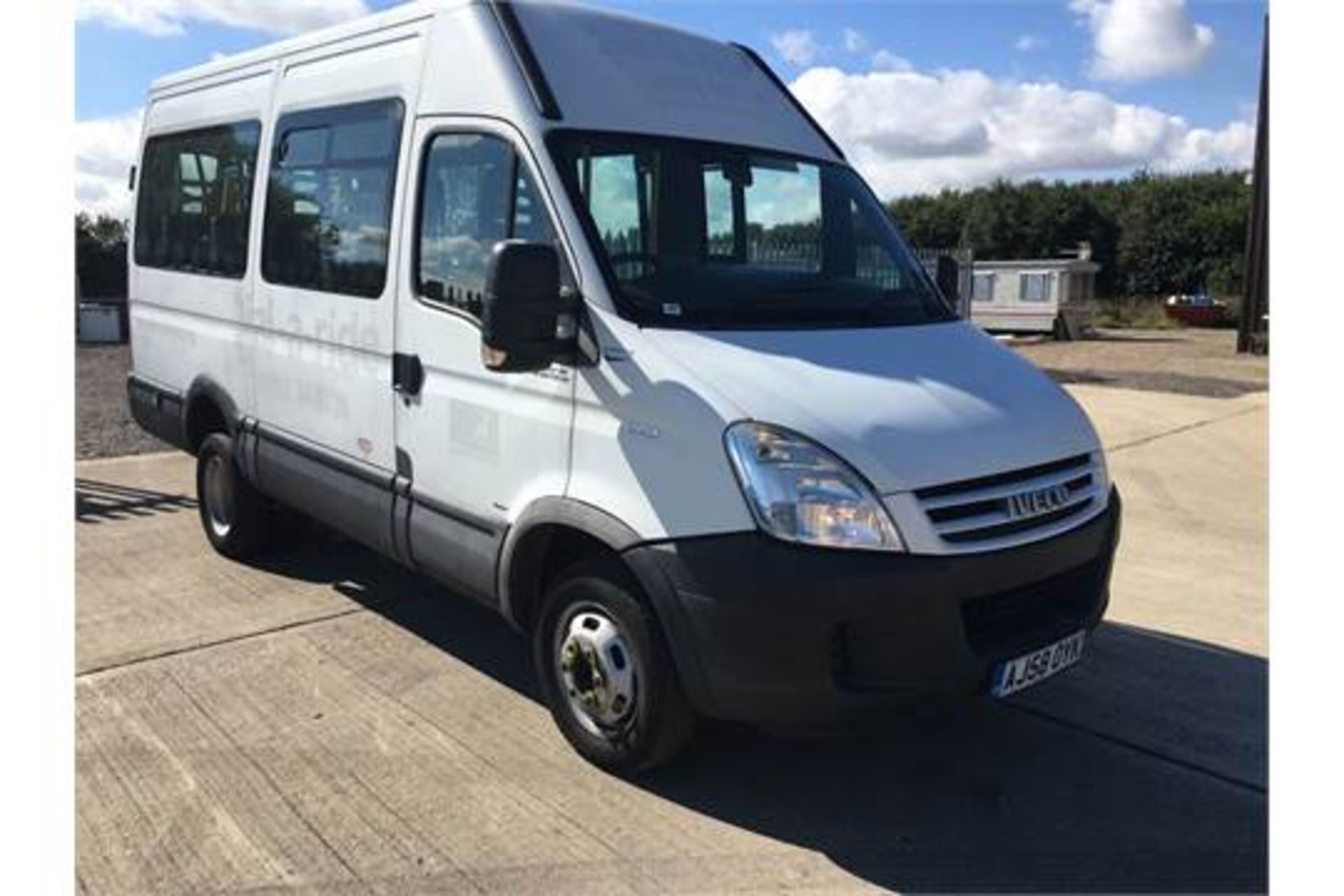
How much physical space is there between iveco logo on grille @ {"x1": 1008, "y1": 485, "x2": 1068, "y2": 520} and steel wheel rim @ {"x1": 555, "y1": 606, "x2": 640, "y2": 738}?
128 centimetres

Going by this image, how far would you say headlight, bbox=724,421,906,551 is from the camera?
10.4 ft

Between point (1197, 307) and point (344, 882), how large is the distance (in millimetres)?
33956

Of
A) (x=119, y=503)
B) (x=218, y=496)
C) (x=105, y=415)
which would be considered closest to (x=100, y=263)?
(x=105, y=415)

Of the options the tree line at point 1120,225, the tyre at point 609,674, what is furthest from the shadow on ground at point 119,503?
the tree line at point 1120,225

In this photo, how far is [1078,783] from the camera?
3873mm

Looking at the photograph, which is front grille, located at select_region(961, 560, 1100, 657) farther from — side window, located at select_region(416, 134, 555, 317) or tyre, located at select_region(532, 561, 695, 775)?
side window, located at select_region(416, 134, 555, 317)

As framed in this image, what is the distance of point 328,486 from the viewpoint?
511 cm

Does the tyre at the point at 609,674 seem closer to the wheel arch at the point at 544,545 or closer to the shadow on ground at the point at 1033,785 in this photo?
the wheel arch at the point at 544,545

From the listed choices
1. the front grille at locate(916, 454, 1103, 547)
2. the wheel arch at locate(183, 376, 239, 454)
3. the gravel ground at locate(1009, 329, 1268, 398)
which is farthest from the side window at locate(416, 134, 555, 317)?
the gravel ground at locate(1009, 329, 1268, 398)

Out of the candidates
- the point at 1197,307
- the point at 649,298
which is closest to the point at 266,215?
the point at 649,298

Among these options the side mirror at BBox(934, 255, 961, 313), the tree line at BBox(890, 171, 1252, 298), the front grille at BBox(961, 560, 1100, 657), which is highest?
the tree line at BBox(890, 171, 1252, 298)

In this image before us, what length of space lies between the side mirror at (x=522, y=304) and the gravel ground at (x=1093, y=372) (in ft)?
25.4

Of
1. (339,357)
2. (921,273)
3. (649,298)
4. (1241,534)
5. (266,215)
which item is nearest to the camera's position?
(649,298)
